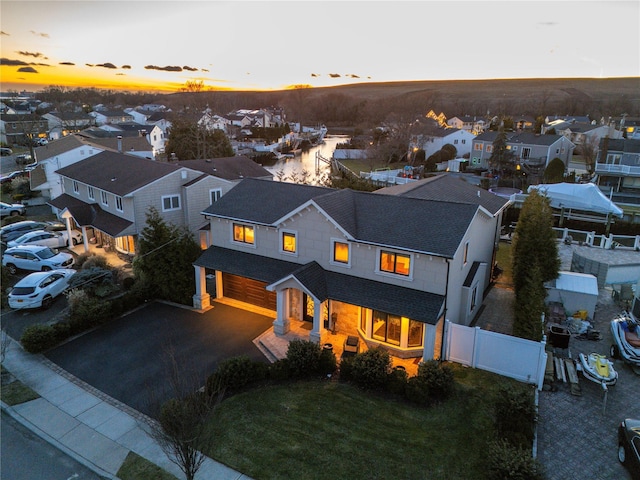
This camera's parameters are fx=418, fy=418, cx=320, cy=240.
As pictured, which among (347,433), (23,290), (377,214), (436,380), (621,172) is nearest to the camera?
(347,433)

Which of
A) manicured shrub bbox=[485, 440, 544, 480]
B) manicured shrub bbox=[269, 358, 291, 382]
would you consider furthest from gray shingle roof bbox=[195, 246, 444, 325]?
manicured shrub bbox=[485, 440, 544, 480]

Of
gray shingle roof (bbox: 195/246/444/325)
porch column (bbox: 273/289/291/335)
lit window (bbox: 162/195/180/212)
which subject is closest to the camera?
gray shingle roof (bbox: 195/246/444/325)

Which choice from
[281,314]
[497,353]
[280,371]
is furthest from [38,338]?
[497,353]

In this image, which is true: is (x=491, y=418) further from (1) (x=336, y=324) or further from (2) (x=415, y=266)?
(1) (x=336, y=324)

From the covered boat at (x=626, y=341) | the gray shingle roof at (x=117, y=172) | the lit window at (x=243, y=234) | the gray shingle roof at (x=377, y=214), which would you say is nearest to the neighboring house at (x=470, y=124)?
the gray shingle roof at (x=117, y=172)

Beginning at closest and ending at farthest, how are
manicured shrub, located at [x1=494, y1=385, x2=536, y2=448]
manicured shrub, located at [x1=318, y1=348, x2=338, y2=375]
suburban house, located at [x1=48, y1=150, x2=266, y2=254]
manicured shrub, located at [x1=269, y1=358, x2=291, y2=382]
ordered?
manicured shrub, located at [x1=494, y1=385, x2=536, y2=448] < manicured shrub, located at [x1=269, y1=358, x2=291, y2=382] < manicured shrub, located at [x1=318, y1=348, x2=338, y2=375] < suburban house, located at [x1=48, y1=150, x2=266, y2=254]

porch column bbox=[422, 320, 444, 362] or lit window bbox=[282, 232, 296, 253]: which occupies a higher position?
lit window bbox=[282, 232, 296, 253]

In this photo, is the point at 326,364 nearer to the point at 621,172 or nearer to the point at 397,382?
the point at 397,382

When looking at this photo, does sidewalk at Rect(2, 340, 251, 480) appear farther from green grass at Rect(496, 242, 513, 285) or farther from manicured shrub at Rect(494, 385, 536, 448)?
green grass at Rect(496, 242, 513, 285)
